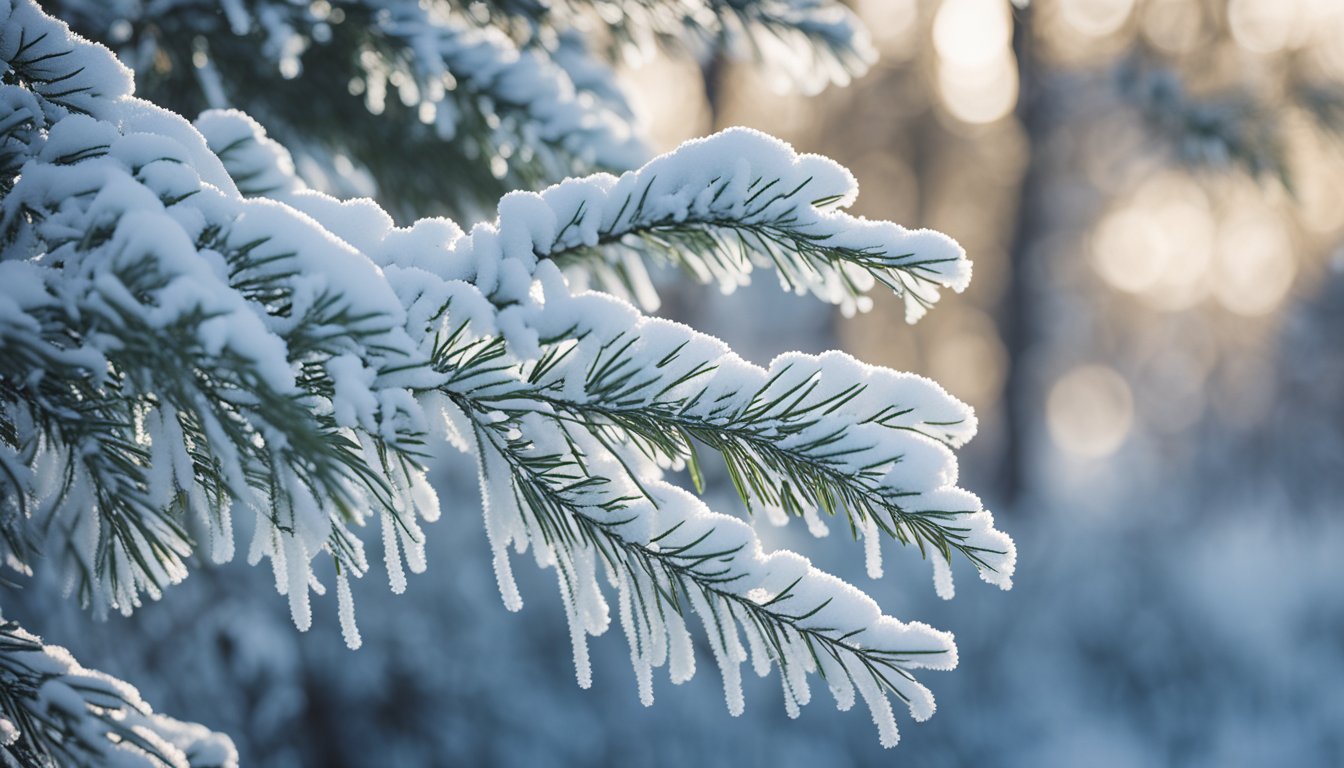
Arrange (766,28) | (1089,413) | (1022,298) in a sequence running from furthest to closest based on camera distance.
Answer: (1089,413) < (1022,298) < (766,28)

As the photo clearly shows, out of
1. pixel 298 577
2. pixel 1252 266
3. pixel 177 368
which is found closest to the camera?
pixel 177 368

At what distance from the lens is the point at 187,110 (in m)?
2.11

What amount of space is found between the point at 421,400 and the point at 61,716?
571mm

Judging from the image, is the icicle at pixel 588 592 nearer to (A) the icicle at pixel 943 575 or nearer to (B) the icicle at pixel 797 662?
(B) the icicle at pixel 797 662

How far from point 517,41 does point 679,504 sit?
5.73ft

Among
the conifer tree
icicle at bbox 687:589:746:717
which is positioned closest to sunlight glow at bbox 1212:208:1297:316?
the conifer tree

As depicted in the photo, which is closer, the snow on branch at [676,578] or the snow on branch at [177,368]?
the snow on branch at [177,368]

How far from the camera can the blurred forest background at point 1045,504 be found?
11.4ft

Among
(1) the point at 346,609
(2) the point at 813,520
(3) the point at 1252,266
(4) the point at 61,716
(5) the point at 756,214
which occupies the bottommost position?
(4) the point at 61,716

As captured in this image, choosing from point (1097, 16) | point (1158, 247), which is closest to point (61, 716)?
point (1097, 16)

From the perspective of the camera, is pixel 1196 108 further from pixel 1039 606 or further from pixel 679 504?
pixel 1039 606

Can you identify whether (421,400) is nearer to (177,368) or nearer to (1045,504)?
(177,368)

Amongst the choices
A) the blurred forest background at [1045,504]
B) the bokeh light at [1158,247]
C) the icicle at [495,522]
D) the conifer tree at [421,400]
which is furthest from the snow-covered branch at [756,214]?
the bokeh light at [1158,247]

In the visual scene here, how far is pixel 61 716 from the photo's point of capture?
39.9 inches
